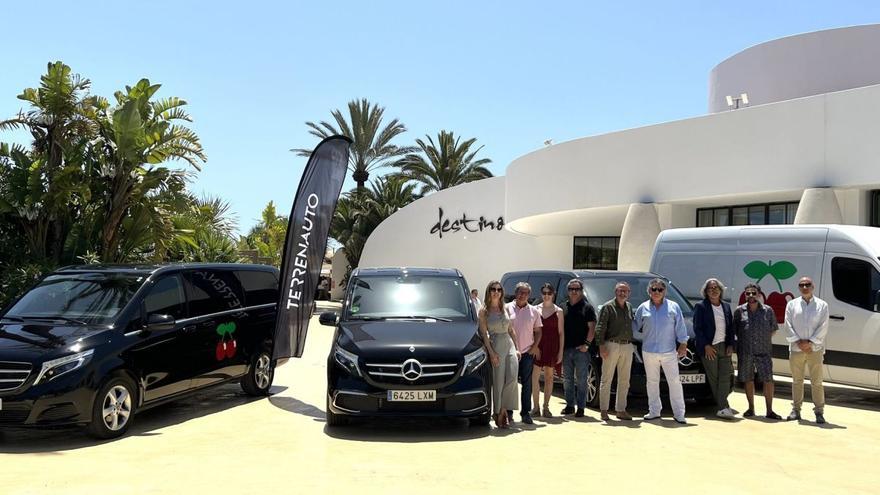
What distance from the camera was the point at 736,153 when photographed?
1805 cm

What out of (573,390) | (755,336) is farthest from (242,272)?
(755,336)

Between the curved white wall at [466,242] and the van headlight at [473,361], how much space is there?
25.5 meters

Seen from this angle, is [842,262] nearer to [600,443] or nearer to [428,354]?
[600,443]

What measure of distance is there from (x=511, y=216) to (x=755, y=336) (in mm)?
18338

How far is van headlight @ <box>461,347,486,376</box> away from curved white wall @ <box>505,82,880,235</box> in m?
11.2

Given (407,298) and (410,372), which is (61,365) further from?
(407,298)

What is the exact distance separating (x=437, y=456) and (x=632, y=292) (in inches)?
189

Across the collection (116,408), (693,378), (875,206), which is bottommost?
(116,408)

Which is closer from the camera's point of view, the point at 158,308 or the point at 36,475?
the point at 36,475

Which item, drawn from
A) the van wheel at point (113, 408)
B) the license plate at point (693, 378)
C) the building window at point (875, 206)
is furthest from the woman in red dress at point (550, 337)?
the building window at point (875, 206)

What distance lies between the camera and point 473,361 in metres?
8.08

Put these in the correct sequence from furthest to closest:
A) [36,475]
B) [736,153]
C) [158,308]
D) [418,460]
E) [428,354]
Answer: [736,153] → [158,308] → [428,354] → [418,460] → [36,475]

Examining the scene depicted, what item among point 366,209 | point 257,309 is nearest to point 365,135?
point 366,209

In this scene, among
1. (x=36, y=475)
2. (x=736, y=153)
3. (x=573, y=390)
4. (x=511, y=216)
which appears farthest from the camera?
(x=511, y=216)
